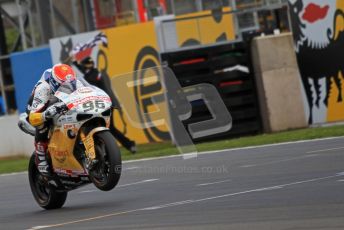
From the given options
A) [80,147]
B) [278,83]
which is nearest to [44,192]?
[80,147]

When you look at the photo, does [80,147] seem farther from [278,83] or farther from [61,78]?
[278,83]

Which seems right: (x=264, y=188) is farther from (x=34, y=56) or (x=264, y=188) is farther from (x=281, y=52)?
(x=34, y=56)

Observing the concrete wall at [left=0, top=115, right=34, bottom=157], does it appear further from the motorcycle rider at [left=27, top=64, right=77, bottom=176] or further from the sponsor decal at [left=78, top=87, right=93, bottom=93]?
the sponsor decal at [left=78, top=87, right=93, bottom=93]

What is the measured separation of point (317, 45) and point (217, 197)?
1004 centimetres

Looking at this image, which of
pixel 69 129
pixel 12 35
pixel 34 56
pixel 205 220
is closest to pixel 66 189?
pixel 69 129

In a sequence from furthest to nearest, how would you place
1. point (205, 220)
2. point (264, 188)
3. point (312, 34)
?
point (312, 34)
point (264, 188)
point (205, 220)

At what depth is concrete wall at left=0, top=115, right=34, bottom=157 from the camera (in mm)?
24219

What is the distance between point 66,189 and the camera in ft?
38.5

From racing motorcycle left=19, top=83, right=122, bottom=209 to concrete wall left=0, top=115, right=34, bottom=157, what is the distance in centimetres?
1222

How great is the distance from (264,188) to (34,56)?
1493 centimetres

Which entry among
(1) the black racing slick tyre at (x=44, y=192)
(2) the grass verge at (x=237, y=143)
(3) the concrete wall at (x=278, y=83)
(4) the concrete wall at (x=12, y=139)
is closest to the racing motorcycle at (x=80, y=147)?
(1) the black racing slick tyre at (x=44, y=192)

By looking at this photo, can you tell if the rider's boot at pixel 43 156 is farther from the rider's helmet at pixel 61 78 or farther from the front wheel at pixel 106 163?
the front wheel at pixel 106 163

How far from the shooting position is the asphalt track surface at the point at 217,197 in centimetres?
845

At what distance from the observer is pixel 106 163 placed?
10.7 m
